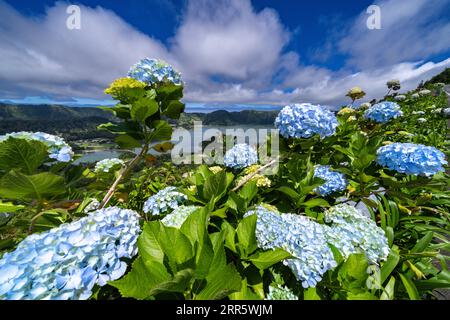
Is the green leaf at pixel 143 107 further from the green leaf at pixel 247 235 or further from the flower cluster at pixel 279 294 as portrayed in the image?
the flower cluster at pixel 279 294

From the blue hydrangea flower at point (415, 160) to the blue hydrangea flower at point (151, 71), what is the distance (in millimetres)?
1936

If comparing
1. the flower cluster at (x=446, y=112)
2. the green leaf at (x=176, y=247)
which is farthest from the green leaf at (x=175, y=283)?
the flower cluster at (x=446, y=112)

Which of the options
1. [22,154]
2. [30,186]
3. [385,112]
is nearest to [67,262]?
[30,186]

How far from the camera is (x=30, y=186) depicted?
36.6 inches

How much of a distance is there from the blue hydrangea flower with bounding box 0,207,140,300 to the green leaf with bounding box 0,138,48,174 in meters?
0.35

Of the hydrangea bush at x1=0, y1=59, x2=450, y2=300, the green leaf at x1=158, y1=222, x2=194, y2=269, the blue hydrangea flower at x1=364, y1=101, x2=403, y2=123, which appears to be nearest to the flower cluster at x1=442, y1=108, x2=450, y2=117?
the blue hydrangea flower at x1=364, y1=101, x2=403, y2=123

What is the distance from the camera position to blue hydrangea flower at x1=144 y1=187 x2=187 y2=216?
1.74 meters

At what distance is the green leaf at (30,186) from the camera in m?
0.86

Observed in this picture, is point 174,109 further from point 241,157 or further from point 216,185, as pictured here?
point 241,157

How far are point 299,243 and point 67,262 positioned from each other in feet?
3.66

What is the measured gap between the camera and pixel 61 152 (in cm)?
120

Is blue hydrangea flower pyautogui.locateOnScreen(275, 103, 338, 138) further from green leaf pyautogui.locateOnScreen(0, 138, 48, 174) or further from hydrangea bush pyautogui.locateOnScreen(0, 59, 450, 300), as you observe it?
green leaf pyautogui.locateOnScreen(0, 138, 48, 174)

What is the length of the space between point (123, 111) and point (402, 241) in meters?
2.93

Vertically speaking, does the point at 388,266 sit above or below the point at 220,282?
below
